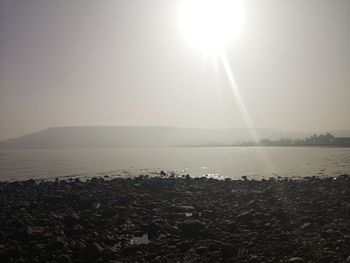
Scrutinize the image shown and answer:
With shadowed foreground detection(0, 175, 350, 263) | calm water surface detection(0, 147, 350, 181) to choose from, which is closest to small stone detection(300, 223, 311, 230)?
shadowed foreground detection(0, 175, 350, 263)

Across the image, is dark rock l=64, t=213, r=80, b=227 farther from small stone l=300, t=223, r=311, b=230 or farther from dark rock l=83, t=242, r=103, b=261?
small stone l=300, t=223, r=311, b=230

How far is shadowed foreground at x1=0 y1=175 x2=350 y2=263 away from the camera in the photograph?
12.7 meters

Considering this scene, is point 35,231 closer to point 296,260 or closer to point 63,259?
point 63,259

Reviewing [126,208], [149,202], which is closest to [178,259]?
[126,208]

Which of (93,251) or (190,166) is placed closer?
(93,251)

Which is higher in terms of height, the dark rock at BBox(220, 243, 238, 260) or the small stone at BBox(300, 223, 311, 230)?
the small stone at BBox(300, 223, 311, 230)

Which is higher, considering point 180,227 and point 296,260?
point 180,227

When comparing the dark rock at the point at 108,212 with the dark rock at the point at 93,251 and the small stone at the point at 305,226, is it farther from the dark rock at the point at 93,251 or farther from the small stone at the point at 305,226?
the small stone at the point at 305,226

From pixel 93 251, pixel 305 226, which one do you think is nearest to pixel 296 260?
pixel 305 226

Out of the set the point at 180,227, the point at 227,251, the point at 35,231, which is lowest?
the point at 227,251

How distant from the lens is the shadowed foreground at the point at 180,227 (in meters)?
12.7

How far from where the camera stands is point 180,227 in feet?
52.4

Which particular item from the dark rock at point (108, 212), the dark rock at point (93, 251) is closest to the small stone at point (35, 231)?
the dark rock at point (93, 251)

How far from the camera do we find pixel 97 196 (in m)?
25.3
